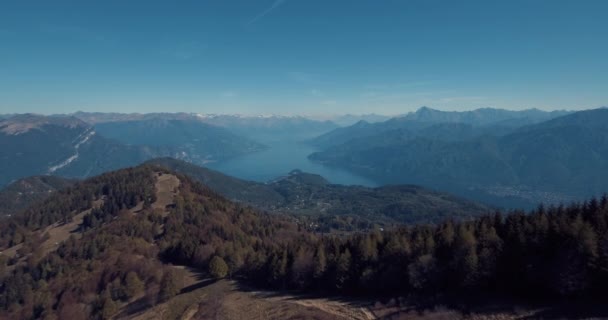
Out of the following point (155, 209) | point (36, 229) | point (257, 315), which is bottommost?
point (36, 229)

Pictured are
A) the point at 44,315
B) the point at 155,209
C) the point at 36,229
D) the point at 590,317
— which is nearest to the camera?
the point at 590,317

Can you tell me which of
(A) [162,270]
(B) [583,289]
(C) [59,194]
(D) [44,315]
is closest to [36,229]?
(C) [59,194]

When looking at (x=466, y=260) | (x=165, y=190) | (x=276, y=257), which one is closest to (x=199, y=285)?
(x=276, y=257)

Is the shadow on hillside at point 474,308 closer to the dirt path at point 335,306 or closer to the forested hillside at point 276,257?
the dirt path at point 335,306

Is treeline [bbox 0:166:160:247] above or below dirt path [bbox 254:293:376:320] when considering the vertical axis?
below

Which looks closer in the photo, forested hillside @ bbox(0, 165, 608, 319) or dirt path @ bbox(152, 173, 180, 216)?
forested hillside @ bbox(0, 165, 608, 319)

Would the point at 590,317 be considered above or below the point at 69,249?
above

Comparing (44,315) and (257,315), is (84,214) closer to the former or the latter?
(44,315)

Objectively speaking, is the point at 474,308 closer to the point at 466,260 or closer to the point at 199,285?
the point at 466,260

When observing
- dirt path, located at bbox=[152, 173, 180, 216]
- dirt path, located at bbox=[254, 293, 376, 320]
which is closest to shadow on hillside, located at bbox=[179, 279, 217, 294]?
dirt path, located at bbox=[254, 293, 376, 320]

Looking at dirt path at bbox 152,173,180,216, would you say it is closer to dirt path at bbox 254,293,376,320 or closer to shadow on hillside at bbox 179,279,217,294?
shadow on hillside at bbox 179,279,217,294

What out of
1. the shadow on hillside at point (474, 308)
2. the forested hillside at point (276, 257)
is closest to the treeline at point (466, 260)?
the forested hillside at point (276, 257)
